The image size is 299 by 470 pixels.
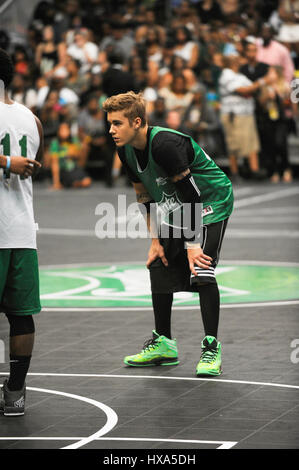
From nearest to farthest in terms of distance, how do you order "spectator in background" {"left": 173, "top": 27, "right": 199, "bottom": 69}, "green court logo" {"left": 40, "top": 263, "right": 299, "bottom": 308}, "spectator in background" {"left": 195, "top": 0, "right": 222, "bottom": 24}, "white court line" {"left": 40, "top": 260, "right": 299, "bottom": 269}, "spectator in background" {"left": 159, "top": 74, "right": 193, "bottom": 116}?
"green court logo" {"left": 40, "top": 263, "right": 299, "bottom": 308} → "white court line" {"left": 40, "top": 260, "right": 299, "bottom": 269} → "spectator in background" {"left": 159, "top": 74, "right": 193, "bottom": 116} → "spectator in background" {"left": 173, "top": 27, "right": 199, "bottom": 69} → "spectator in background" {"left": 195, "top": 0, "right": 222, "bottom": 24}

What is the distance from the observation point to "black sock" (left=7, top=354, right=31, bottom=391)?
6.34 m

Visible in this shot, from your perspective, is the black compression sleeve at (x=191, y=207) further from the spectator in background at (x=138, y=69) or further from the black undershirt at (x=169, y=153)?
the spectator in background at (x=138, y=69)

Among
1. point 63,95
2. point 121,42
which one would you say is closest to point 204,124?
point 63,95

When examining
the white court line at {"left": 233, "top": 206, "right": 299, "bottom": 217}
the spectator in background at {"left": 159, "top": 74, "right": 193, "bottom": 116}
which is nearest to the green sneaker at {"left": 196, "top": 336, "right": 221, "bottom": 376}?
the white court line at {"left": 233, "top": 206, "right": 299, "bottom": 217}

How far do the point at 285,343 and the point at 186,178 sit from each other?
1632mm

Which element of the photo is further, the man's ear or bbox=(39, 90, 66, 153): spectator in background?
bbox=(39, 90, 66, 153): spectator in background

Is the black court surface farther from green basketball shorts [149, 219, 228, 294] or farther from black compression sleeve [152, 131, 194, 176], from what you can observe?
black compression sleeve [152, 131, 194, 176]

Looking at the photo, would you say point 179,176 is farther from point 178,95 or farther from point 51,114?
point 51,114

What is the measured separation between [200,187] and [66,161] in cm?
1457

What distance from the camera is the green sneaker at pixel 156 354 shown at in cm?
762

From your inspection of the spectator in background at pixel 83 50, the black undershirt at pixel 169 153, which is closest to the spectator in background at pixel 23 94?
the spectator in background at pixel 83 50

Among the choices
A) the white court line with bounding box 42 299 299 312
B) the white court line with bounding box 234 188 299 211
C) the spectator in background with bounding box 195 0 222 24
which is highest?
the spectator in background with bounding box 195 0 222 24

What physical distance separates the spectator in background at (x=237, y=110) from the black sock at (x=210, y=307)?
13975mm

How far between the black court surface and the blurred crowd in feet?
23.4
